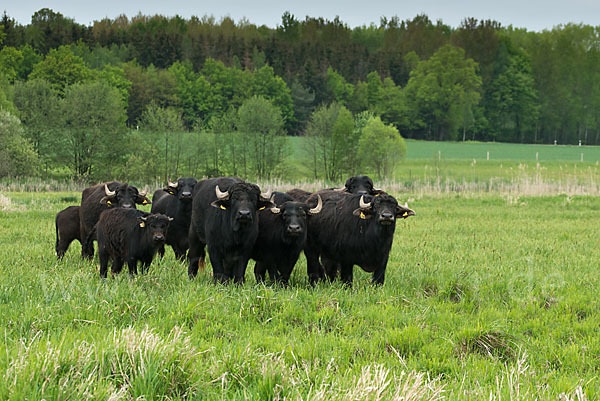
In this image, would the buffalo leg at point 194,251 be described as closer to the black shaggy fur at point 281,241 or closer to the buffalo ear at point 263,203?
the black shaggy fur at point 281,241

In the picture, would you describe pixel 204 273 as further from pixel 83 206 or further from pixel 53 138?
pixel 53 138

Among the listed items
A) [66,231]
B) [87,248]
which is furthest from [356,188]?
[66,231]

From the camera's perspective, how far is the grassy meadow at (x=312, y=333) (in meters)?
4.65

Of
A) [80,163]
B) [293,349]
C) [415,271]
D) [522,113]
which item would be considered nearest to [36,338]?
[293,349]

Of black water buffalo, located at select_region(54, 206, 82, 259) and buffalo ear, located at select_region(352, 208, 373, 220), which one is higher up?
buffalo ear, located at select_region(352, 208, 373, 220)

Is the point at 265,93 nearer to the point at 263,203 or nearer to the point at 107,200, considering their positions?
the point at 107,200

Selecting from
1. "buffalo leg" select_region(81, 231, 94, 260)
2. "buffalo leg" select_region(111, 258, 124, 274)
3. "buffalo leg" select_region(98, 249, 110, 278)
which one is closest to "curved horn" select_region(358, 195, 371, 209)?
"buffalo leg" select_region(111, 258, 124, 274)

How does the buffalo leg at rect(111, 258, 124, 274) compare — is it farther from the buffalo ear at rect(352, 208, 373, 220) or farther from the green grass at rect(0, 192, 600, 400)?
the buffalo ear at rect(352, 208, 373, 220)

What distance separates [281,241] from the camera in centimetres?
1006

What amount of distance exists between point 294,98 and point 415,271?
100m

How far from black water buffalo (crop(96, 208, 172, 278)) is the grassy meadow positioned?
1.17ft

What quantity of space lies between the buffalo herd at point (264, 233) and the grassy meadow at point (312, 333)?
0.43 meters

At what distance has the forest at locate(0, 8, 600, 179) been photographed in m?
60.7


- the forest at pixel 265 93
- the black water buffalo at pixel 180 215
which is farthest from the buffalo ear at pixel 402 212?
the forest at pixel 265 93
